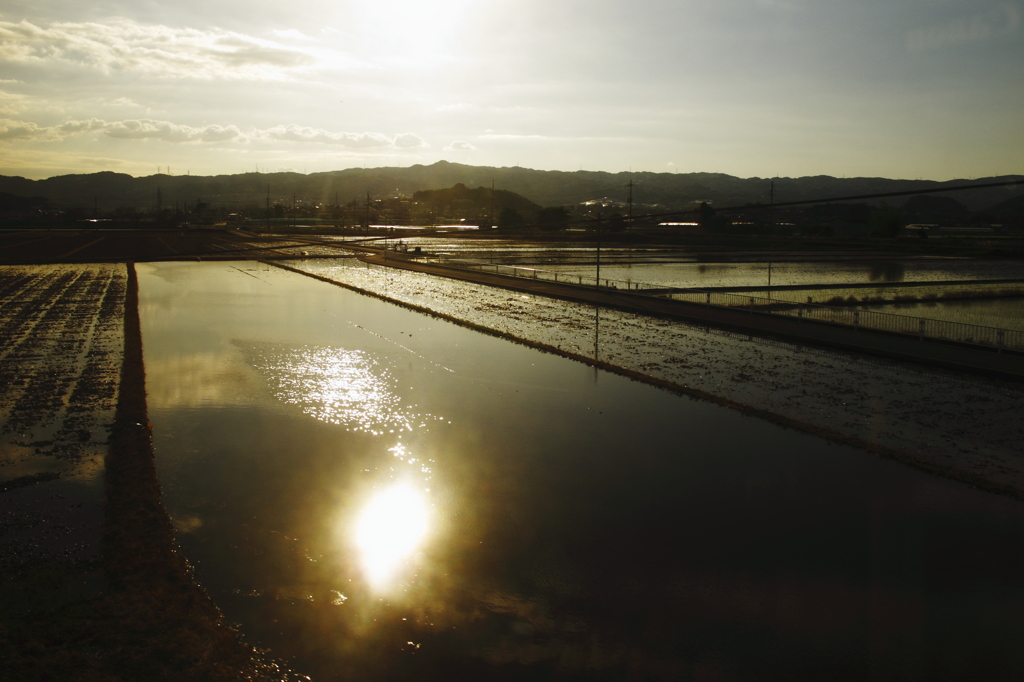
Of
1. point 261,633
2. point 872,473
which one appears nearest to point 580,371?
point 872,473

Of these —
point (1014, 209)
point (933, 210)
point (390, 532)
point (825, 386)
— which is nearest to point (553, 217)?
point (1014, 209)

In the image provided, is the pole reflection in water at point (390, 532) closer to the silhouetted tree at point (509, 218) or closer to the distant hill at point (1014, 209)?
the distant hill at point (1014, 209)

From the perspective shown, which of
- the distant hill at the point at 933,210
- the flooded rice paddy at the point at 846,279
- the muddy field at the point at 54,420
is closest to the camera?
the muddy field at the point at 54,420

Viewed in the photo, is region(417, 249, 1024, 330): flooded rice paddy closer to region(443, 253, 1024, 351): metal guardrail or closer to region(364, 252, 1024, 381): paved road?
region(443, 253, 1024, 351): metal guardrail

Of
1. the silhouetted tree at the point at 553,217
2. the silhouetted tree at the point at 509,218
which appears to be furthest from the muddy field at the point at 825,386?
the silhouetted tree at the point at 509,218

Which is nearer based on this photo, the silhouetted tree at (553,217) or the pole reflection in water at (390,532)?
the pole reflection in water at (390,532)

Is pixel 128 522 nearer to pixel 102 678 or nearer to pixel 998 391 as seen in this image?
pixel 102 678
